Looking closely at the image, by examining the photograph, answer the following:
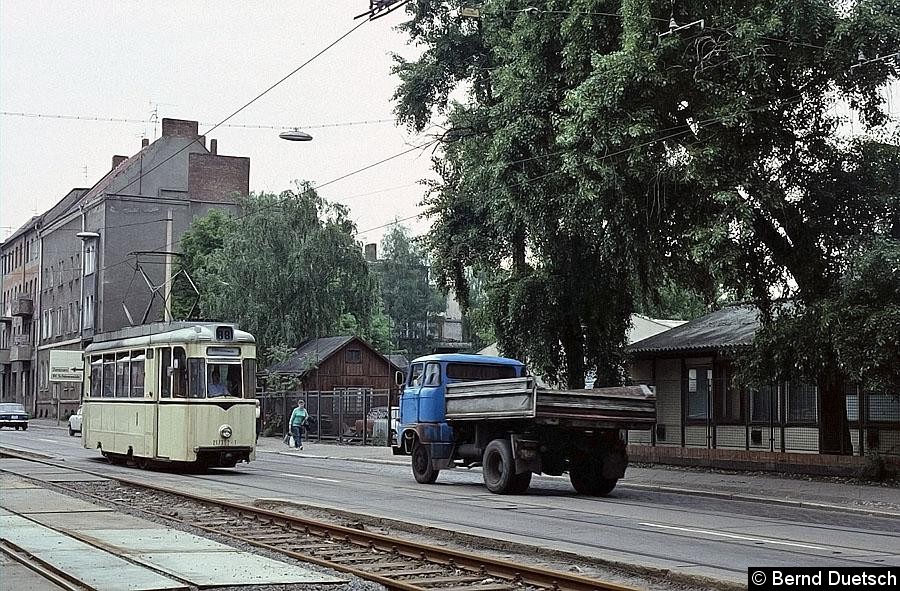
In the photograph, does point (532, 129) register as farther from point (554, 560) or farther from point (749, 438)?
point (554, 560)

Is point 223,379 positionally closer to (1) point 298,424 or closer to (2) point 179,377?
(2) point 179,377

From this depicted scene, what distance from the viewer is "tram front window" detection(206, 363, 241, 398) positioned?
25.6 m

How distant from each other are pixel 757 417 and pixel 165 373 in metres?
15.1

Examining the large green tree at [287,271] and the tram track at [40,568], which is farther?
the large green tree at [287,271]

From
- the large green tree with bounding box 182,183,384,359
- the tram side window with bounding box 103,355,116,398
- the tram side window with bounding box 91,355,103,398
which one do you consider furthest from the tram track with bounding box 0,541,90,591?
the large green tree with bounding box 182,183,384,359

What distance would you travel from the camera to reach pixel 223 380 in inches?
1017

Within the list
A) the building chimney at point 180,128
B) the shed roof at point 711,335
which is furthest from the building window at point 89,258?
the shed roof at point 711,335

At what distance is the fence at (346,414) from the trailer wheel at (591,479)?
18251 mm

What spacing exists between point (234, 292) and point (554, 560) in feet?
163

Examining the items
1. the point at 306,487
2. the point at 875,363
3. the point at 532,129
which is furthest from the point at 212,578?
the point at 532,129

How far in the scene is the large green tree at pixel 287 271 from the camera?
6078cm

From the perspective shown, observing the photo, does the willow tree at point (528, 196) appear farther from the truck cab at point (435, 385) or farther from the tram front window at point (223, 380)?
the tram front window at point (223, 380)

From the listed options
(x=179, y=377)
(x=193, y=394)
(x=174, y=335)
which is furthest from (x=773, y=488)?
(x=174, y=335)

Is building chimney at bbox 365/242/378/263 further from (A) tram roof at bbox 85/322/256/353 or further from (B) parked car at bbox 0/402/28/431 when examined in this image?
(A) tram roof at bbox 85/322/256/353
